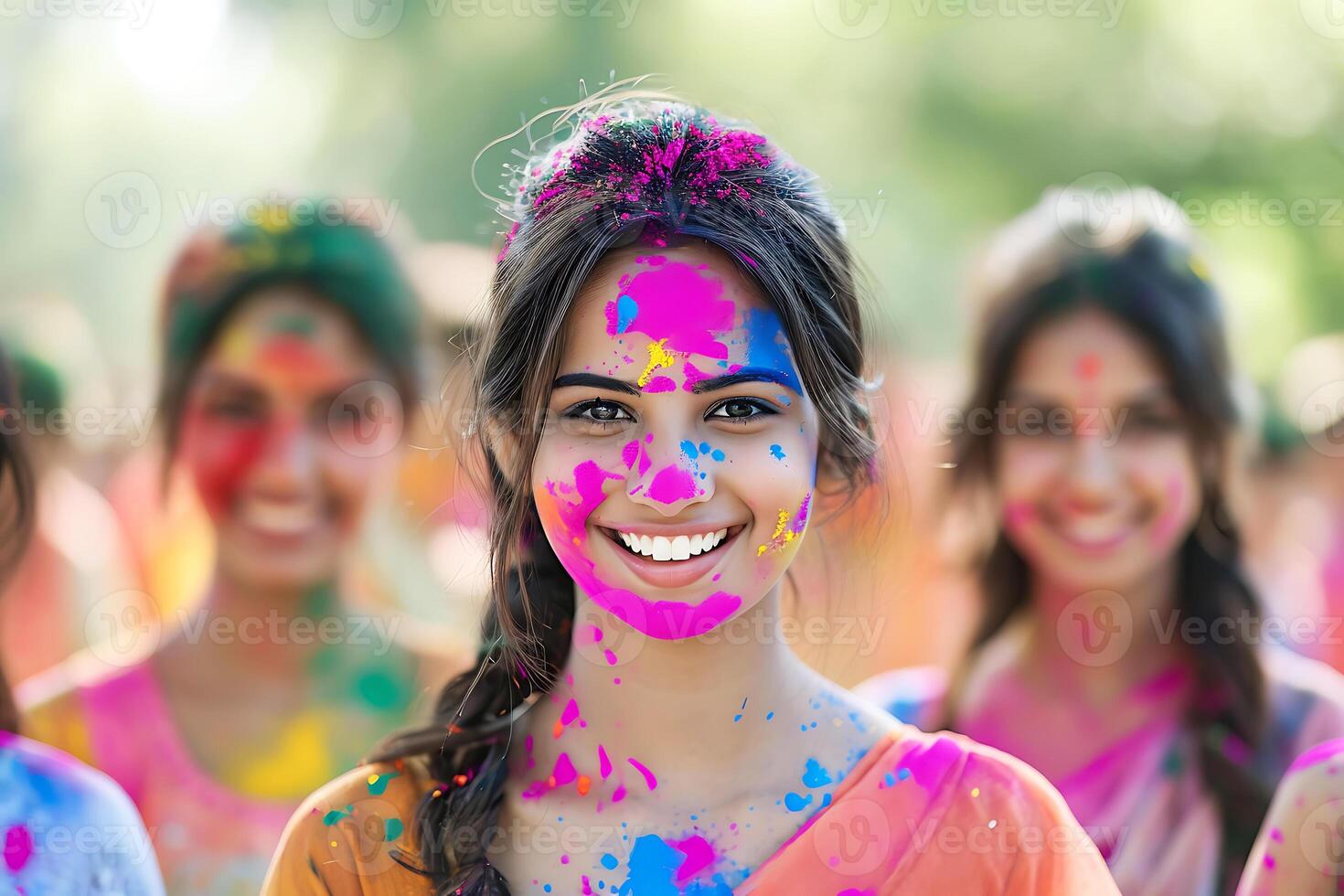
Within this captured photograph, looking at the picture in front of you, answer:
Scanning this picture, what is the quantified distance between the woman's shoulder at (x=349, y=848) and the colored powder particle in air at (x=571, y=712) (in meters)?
0.28

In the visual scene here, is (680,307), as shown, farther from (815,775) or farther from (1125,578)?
(1125,578)

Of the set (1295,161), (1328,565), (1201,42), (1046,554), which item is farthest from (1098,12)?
(1046,554)

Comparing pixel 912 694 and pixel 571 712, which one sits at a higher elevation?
pixel 571 712

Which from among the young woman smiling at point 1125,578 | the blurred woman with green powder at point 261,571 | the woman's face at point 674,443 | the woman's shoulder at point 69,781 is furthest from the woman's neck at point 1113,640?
the woman's shoulder at point 69,781

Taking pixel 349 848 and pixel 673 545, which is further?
pixel 349 848

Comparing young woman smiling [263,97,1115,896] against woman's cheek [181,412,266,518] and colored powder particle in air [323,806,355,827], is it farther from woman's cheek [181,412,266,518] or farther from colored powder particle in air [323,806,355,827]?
woman's cheek [181,412,266,518]

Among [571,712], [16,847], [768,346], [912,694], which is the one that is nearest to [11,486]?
[16,847]

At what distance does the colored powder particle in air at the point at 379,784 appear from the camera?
237cm

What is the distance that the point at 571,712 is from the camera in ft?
7.88

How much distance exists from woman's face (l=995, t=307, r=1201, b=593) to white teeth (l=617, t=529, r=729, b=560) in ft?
6.62

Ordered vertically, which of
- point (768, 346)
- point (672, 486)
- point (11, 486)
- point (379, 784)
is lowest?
point (379, 784)

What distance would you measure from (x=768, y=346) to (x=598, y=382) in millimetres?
268

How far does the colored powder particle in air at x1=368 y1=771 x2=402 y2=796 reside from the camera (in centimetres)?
237

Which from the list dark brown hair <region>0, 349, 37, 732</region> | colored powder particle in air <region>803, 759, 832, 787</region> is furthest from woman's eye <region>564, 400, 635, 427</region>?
dark brown hair <region>0, 349, 37, 732</region>
